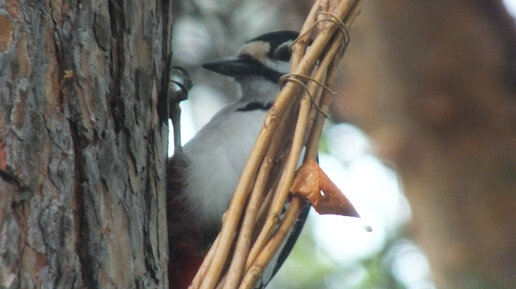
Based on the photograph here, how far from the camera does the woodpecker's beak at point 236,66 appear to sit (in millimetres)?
2844

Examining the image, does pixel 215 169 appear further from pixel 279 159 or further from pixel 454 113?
pixel 454 113

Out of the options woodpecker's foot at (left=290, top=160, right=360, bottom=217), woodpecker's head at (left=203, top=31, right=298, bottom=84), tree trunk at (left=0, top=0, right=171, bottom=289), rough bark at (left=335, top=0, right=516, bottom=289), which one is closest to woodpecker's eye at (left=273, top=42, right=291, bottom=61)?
woodpecker's head at (left=203, top=31, right=298, bottom=84)

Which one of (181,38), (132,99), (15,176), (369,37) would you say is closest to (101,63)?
(132,99)

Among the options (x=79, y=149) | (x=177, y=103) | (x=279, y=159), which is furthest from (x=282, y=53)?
(x=79, y=149)

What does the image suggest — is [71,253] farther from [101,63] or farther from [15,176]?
[101,63]

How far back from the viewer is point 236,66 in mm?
2895

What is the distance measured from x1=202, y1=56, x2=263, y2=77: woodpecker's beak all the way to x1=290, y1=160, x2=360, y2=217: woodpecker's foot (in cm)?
98

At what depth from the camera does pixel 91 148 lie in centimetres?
180

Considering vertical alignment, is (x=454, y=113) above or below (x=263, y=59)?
below

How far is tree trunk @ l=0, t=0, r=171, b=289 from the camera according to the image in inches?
64.9

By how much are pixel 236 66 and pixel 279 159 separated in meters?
0.95

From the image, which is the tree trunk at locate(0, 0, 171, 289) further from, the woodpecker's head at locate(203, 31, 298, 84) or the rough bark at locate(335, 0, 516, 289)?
the rough bark at locate(335, 0, 516, 289)

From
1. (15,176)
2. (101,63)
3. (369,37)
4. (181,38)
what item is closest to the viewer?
(15,176)

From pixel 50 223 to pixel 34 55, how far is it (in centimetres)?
32
